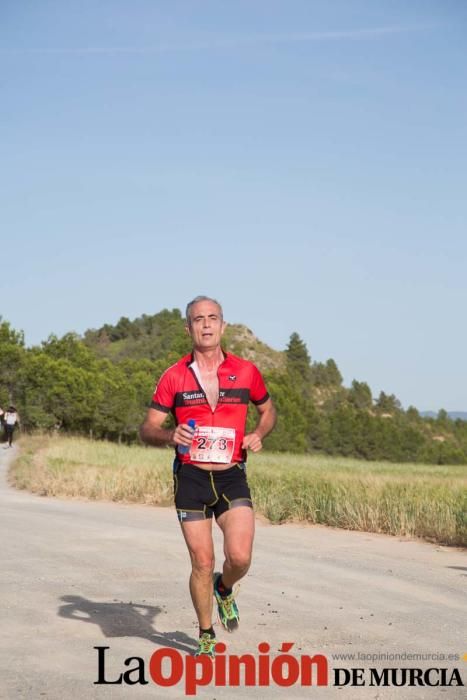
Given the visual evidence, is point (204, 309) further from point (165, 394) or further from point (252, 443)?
point (252, 443)

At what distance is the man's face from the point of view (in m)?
6.83

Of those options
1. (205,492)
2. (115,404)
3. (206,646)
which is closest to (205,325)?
(205,492)

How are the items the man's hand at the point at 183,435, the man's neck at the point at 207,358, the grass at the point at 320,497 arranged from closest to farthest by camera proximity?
1. the man's hand at the point at 183,435
2. the man's neck at the point at 207,358
3. the grass at the point at 320,497

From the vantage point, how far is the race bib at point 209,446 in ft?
21.8

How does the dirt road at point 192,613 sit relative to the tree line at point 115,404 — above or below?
below

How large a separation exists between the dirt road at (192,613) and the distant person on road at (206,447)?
0.73 meters

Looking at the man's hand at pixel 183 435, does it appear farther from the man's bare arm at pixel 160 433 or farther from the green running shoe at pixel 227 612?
the green running shoe at pixel 227 612

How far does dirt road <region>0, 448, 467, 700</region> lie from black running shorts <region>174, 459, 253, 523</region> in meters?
1.02

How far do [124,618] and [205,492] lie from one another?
6.90 ft

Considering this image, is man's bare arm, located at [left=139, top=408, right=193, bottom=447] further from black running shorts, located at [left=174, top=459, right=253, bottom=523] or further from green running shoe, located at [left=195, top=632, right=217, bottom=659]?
green running shoe, located at [left=195, top=632, right=217, bottom=659]

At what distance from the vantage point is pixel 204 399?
6715 millimetres

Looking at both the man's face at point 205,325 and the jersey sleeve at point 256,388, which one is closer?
the man's face at point 205,325

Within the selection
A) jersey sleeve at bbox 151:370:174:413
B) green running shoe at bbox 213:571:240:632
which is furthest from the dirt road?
jersey sleeve at bbox 151:370:174:413

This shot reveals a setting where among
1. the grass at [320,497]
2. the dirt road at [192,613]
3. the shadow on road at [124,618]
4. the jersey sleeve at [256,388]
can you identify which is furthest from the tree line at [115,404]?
the jersey sleeve at [256,388]
